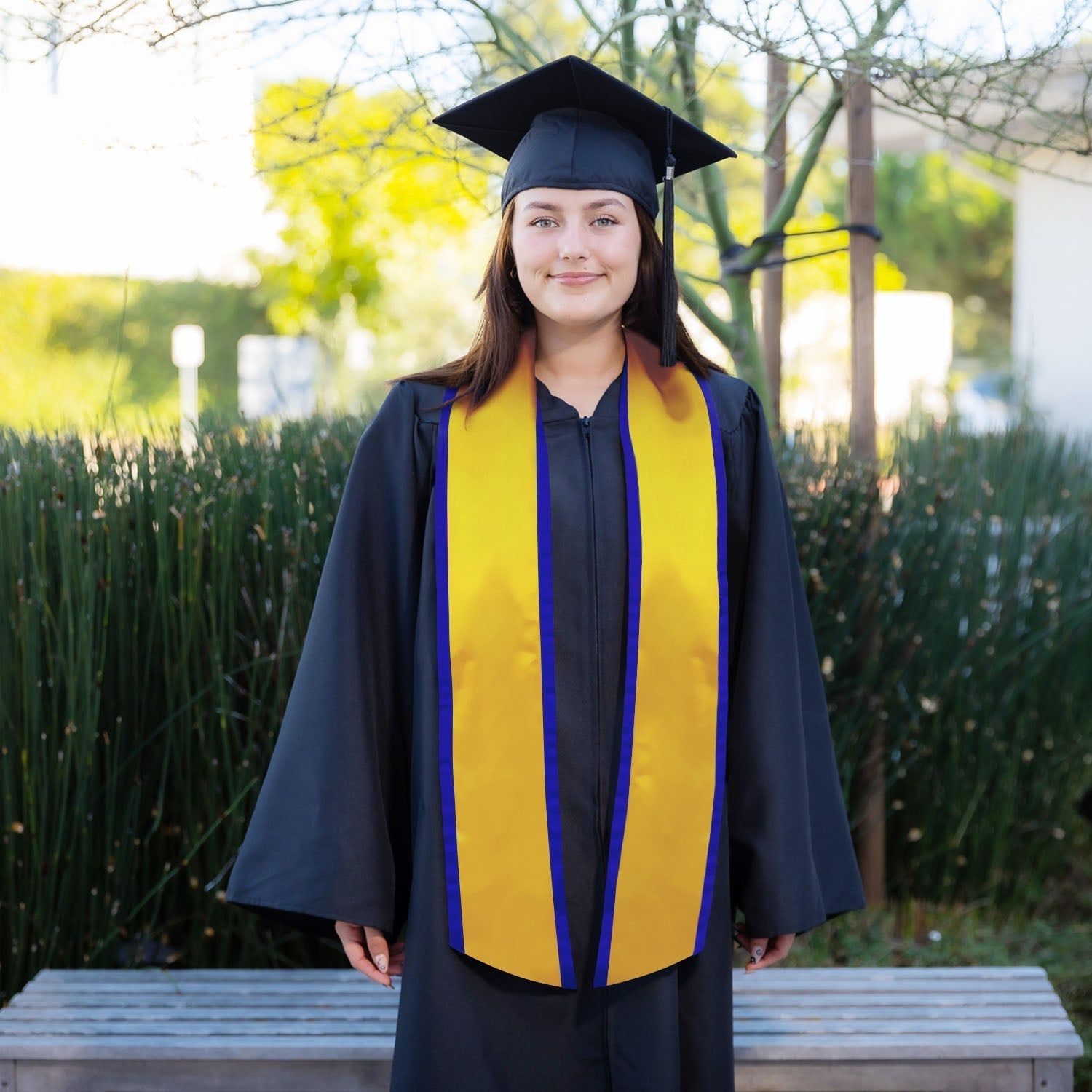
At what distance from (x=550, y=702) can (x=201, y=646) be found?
4.01ft

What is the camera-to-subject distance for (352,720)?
1641 millimetres

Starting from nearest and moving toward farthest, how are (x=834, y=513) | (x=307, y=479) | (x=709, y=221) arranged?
(x=307, y=479) → (x=834, y=513) → (x=709, y=221)

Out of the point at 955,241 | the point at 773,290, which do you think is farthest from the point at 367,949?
the point at 955,241

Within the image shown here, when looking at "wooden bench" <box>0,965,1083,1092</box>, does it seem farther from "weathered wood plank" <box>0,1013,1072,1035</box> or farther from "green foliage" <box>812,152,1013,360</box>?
"green foliage" <box>812,152,1013,360</box>

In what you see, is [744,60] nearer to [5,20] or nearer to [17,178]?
[5,20]

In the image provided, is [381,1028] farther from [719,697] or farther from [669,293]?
[669,293]

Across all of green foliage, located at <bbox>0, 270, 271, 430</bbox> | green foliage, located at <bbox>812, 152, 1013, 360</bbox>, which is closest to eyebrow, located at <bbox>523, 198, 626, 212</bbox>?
green foliage, located at <bbox>0, 270, 271, 430</bbox>

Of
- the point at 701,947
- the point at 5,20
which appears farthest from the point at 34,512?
the point at 701,947

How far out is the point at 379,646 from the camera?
1.69 m

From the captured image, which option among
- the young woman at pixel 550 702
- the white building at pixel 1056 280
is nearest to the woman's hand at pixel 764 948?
the young woman at pixel 550 702

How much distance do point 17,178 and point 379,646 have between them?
2839 mm

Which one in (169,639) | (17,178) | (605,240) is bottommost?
(169,639)

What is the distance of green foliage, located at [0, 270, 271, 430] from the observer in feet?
49.5

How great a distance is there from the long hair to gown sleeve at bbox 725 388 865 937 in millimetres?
185
